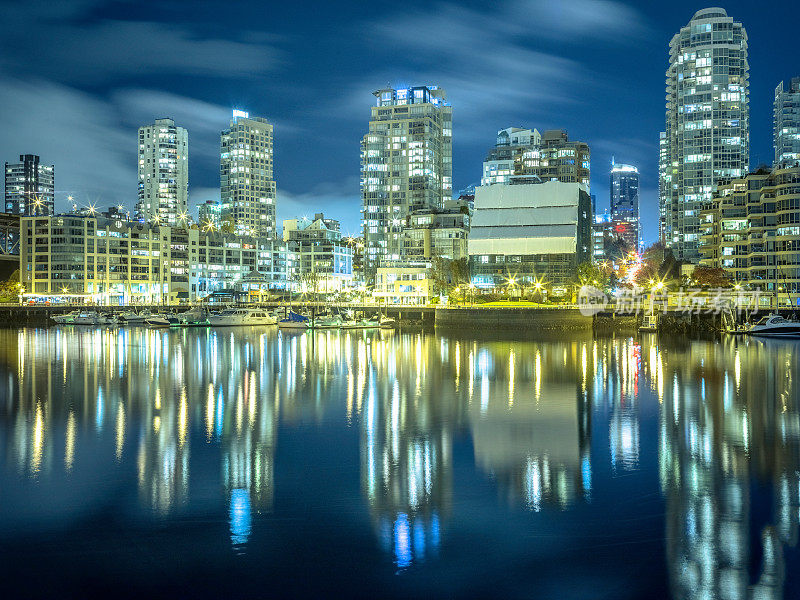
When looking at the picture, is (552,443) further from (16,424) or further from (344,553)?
(16,424)

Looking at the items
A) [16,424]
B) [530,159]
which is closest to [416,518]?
[16,424]

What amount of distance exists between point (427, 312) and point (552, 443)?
2812 inches

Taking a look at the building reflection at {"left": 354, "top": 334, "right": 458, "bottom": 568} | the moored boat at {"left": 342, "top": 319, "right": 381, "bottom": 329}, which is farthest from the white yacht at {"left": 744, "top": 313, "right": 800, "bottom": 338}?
the building reflection at {"left": 354, "top": 334, "right": 458, "bottom": 568}

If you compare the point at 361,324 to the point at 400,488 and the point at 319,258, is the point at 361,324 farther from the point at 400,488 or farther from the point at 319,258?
the point at 319,258

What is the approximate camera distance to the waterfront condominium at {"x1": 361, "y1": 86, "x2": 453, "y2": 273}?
6575 inches

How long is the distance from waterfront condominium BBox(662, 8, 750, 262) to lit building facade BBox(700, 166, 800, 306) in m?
64.2

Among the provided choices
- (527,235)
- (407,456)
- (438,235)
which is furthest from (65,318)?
(407,456)

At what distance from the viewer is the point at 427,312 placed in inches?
3686

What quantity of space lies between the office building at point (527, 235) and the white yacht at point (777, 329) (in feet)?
145

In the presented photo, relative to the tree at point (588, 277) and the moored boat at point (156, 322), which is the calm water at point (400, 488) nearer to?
the moored boat at point (156, 322)

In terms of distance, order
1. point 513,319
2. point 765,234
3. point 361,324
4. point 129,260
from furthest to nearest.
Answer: point 129,260
point 765,234
point 361,324
point 513,319

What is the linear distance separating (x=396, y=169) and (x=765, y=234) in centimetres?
9312

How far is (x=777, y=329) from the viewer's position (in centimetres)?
7162

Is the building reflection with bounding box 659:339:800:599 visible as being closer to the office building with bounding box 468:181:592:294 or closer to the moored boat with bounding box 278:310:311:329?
the moored boat with bounding box 278:310:311:329
